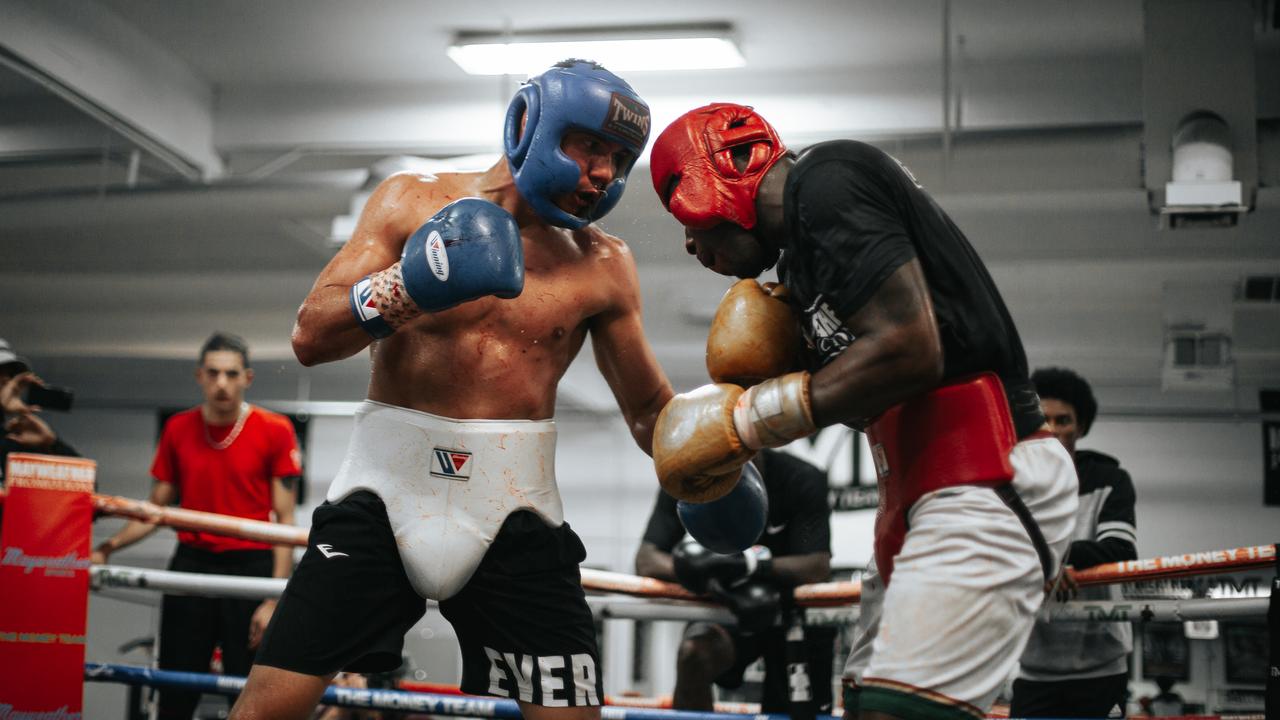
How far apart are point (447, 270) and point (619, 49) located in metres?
4.36

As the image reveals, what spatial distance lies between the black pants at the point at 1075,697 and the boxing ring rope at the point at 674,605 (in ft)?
1.37

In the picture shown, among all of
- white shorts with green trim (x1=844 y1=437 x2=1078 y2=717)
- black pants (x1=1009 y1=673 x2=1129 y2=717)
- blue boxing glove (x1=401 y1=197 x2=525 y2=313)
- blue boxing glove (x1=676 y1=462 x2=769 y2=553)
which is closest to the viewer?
white shorts with green trim (x1=844 y1=437 x2=1078 y2=717)

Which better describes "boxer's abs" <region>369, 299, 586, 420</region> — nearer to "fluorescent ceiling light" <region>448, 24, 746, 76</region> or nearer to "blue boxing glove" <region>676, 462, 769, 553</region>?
"blue boxing glove" <region>676, 462, 769, 553</region>

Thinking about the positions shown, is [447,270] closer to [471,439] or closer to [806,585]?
[471,439]

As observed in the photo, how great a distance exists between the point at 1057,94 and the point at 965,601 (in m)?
5.76

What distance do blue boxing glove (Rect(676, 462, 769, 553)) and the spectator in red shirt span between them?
2.68 meters

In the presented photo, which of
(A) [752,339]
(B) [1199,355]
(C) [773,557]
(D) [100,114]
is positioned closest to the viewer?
(A) [752,339]

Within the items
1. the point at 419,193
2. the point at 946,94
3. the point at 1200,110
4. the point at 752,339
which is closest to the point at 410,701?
the point at 419,193

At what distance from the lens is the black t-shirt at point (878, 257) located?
5.37 feet

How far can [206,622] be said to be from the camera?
15.1 ft

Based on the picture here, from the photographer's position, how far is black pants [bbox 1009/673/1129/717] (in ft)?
11.3

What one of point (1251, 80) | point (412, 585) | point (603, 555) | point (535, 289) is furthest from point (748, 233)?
point (603, 555)

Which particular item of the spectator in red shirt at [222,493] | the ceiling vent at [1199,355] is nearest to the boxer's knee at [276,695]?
the spectator in red shirt at [222,493]

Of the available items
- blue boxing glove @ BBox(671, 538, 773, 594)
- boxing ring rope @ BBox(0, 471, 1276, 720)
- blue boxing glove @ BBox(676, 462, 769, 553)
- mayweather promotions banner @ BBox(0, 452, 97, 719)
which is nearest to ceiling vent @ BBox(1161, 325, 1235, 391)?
boxing ring rope @ BBox(0, 471, 1276, 720)
